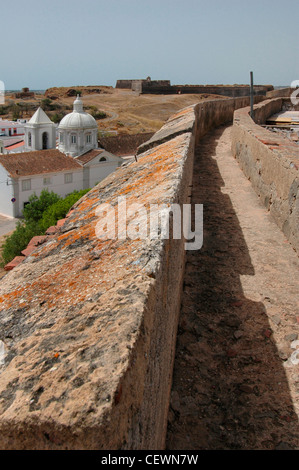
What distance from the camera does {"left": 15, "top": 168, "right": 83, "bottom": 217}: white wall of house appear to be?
3441cm

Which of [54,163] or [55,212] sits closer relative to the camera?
[55,212]

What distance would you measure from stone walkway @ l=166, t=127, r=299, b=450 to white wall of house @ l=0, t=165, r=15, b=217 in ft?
105

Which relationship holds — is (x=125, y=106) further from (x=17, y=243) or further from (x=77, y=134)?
(x=17, y=243)

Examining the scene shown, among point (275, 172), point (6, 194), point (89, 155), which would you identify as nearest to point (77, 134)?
point (89, 155)

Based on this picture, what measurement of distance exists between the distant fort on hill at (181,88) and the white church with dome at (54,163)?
54.4 ft

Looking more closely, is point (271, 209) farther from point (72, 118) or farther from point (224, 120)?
point (72, 118)

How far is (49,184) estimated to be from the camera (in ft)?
117

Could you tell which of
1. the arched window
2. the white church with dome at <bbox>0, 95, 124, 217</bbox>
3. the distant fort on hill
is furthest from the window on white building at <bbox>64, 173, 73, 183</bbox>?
the distant fort on hill

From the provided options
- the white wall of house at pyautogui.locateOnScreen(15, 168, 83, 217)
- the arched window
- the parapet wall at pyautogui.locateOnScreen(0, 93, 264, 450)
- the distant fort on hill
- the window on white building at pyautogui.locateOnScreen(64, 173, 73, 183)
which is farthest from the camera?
the distant fort on hill

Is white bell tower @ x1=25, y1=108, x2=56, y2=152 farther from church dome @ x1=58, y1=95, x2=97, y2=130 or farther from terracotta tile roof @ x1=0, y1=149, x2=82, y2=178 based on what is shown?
terracotta tile roof @ x1=0, y1=149, x2=82, y2=178

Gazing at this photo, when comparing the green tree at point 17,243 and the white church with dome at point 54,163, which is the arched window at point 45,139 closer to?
the white church with dome at point 54,163

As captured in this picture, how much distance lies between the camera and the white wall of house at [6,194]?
3362 centimetres

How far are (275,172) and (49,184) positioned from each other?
1293 inches

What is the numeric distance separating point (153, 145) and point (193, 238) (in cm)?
99
